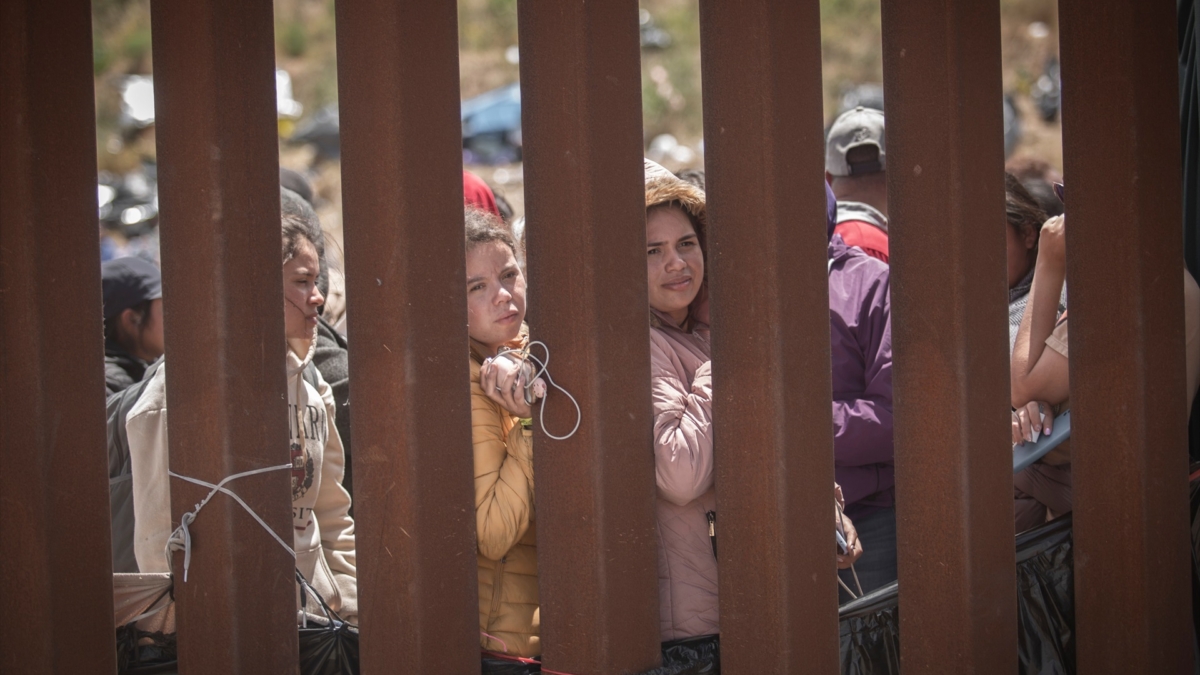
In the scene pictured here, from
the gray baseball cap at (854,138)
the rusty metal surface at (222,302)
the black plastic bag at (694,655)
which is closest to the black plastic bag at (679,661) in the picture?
the black plastic bag at (694,655)

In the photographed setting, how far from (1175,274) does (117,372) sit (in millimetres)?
3254

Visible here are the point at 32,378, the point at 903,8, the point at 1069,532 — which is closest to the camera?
the point at 32,378

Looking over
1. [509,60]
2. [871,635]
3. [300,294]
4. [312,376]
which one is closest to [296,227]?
[300,294]

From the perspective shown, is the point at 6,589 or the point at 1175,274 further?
the point at 1175,274

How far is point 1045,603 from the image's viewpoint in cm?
221

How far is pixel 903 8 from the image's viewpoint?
2008 mm

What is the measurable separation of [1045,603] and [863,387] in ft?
2.26

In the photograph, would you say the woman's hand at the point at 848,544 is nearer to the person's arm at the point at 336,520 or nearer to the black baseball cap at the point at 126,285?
the person's arm at the point at 336,520

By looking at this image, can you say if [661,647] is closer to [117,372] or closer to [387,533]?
[387,533]

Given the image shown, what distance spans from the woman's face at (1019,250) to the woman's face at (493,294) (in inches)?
58.7

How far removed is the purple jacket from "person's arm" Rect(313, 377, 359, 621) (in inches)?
50.7

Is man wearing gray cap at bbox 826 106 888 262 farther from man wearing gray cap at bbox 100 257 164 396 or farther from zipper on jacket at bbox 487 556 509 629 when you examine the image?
man wearing gray cap at bbox 100 257 164 396

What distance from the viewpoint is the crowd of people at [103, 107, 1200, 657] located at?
6.80ft

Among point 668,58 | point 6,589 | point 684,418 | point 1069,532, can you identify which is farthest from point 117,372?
point 668,58
